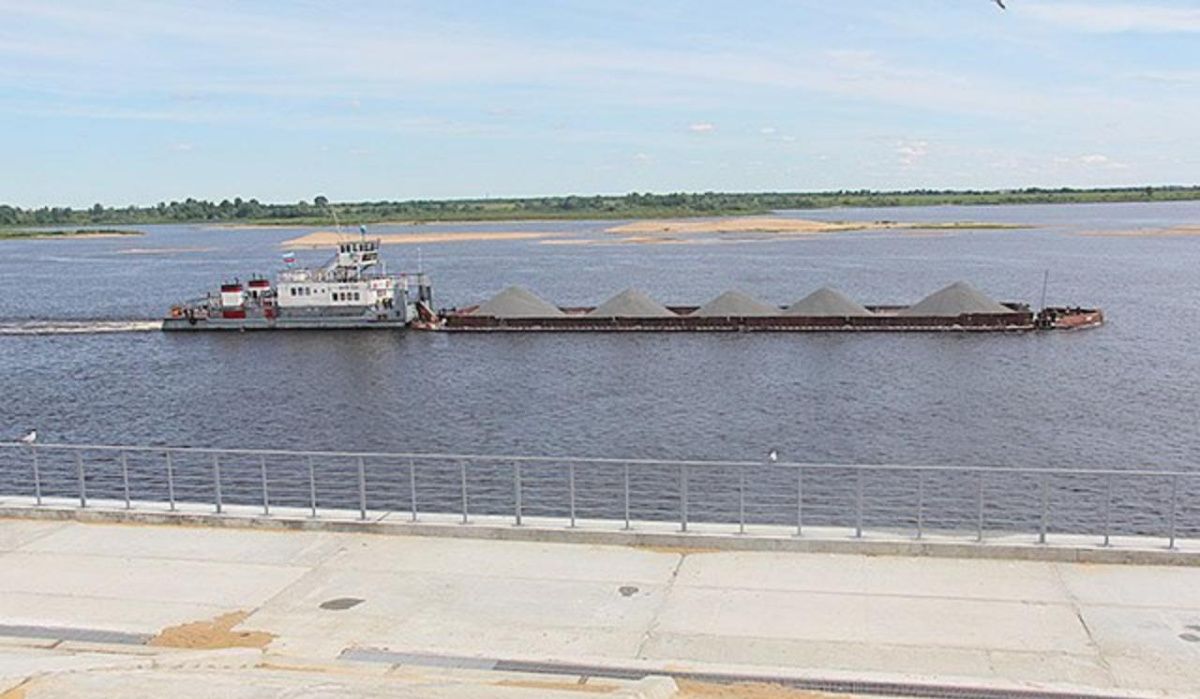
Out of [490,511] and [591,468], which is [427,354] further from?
[490,511]

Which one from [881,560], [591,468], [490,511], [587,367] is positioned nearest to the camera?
[881,560]

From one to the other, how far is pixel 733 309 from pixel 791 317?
12.3 feet

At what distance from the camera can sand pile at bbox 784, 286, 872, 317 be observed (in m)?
72.6

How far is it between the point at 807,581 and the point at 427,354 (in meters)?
54.0

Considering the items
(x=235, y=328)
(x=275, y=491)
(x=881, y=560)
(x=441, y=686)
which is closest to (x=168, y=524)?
(x=441, y=686)

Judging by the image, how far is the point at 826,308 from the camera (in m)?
72.7

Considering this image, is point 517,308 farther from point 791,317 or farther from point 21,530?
point 21,530

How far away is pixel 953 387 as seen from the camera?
2060 inches

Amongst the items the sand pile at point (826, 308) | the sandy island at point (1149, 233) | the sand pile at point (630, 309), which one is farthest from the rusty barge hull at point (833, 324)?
the sandy island at point (1149, 233)

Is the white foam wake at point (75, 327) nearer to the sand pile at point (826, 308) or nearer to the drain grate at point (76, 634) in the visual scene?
the sand pile at point (826, 308)

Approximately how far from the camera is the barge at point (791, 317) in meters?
72.1

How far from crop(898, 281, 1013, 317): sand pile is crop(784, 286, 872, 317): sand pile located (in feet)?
10.6

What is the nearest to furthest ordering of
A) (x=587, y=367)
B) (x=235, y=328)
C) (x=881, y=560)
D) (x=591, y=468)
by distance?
(x=881, y=560), (x=591, y=468), (x=587, y=367), (x=235, y=328)

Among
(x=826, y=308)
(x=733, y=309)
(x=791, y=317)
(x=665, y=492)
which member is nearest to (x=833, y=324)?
(x=826, y=308)
